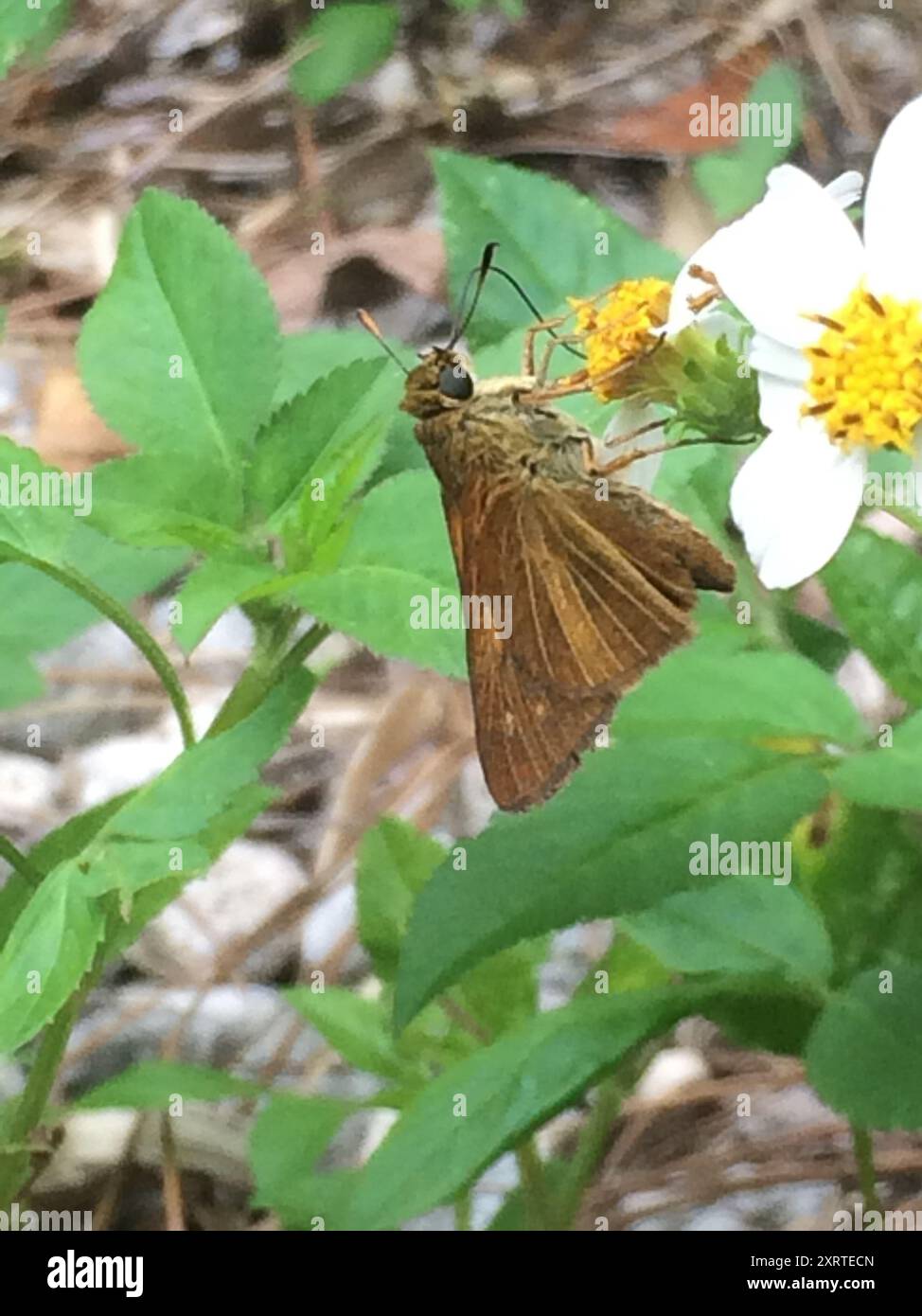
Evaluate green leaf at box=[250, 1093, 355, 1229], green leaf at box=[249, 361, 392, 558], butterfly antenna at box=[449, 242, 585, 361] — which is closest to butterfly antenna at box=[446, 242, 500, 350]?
butterfly antenna at box=[449, 242, 585, 361]

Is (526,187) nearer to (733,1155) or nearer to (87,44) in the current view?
(87,44)

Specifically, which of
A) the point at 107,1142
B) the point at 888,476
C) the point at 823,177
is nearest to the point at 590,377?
the point at 888,476

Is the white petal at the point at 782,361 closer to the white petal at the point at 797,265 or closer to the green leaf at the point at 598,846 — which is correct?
the white petal at the point at 797,265

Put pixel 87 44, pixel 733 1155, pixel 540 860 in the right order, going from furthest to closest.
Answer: pixel 87 44
pixel 733 1155
pixel 540 860

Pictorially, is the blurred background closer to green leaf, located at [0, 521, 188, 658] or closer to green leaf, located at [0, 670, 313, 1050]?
green leaf, located at [0, 521, 188, 658]

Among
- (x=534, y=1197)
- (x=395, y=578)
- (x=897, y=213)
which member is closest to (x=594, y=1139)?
(x=534, y=1197)

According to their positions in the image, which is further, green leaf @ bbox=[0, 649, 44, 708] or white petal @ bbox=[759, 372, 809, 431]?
green leaf @ bbox=[0, 649, 44, 708]
